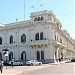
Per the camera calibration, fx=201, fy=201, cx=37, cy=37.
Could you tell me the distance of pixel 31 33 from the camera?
5975 cm

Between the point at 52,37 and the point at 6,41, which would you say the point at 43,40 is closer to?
the point at 52,37

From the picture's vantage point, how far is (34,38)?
58906 millimetres

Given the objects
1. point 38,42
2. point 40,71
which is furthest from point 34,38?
point 40,71

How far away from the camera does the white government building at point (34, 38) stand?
56.3 m

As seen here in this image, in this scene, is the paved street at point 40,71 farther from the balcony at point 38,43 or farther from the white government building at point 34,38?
the white government building at point 34,38

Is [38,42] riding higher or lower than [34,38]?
lower

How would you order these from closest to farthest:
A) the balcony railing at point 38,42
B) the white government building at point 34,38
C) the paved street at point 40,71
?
the paved street at point 40,71
the balcony railing at point 38,42
the white government building at point 34,38

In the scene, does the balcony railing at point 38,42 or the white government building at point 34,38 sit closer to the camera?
the balcony railing at point 38,42

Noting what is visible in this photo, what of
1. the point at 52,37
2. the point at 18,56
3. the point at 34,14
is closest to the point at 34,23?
the point at 34,14

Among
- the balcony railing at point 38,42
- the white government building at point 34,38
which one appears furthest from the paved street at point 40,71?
the white government building at point 34,38

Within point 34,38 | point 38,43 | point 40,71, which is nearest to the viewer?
point 40,71

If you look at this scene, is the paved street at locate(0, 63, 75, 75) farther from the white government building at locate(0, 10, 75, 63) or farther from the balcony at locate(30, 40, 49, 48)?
the white government building at locate(0, 10, 75, 63)

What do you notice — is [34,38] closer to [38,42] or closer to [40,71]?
[38,42]

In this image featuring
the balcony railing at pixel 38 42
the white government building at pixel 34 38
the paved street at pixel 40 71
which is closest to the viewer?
the paved street at pixel 40 71
